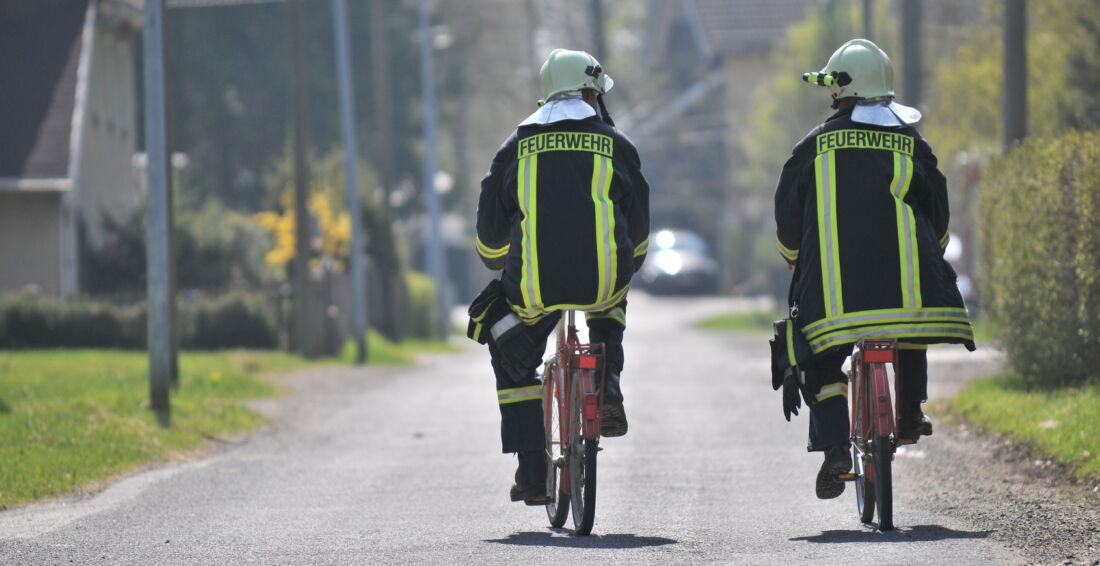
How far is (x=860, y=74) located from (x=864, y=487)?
170cm

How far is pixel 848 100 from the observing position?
7.98m

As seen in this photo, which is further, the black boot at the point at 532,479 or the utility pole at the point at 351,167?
the utility pole at the point at 351,167

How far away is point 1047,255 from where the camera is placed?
40.2 ft

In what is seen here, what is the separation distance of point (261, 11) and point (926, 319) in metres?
39.0

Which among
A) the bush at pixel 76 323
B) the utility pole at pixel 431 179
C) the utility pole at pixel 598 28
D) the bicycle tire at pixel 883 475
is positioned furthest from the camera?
the utility pole at pixel 598 28

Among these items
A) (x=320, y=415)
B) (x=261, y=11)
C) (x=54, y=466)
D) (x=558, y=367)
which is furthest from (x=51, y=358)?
(x=261, y=11)

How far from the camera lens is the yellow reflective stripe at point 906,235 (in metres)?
7.59

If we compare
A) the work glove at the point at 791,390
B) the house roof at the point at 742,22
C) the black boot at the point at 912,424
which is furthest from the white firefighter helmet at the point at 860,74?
the house roof at the point at 742,22

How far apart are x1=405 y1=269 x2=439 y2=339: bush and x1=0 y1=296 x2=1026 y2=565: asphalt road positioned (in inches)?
776

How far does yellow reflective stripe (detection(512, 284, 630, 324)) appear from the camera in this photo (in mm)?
7705

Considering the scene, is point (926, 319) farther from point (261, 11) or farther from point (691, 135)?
point (691, 135)

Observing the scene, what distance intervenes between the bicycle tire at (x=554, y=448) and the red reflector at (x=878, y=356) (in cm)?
125

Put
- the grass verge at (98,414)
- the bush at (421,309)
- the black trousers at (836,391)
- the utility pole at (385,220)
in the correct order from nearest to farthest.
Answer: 1. the black trousers at (836,391)
2. the grass verge at (98,414)
3. the utility pole at (385,220)
4. the bush at (421,309)

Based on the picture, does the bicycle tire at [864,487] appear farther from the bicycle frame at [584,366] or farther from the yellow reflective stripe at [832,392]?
the bicycle frame at [584,366]
